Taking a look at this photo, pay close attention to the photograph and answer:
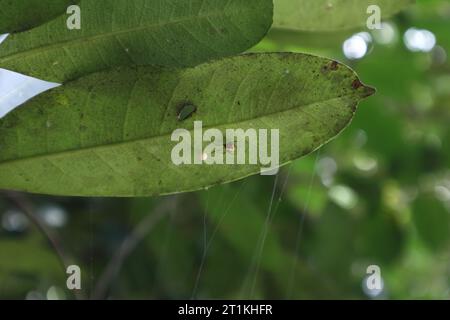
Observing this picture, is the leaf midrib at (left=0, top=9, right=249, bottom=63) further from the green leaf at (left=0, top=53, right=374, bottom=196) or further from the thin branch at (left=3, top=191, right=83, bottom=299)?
the thin branch at (left=3, top=191, right=83, bottom=299)

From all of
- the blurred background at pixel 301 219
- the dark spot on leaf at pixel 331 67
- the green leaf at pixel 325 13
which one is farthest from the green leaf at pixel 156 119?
the blurred background at pixel 301 219

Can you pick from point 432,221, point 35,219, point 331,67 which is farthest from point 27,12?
point 432,221

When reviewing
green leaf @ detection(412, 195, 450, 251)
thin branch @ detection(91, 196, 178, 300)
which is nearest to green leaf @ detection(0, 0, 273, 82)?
thin branch @ detection(91, 196, 178, 300)

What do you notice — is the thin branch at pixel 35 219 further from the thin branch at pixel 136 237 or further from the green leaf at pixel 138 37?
the green leaf at pixel 138 37

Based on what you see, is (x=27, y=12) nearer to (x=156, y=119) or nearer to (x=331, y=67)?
(x=156, y=119)
